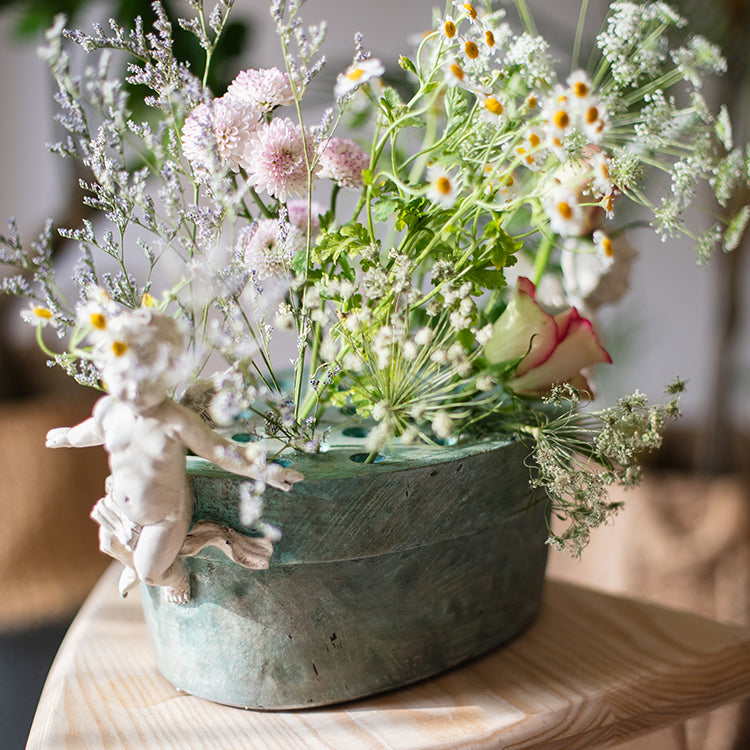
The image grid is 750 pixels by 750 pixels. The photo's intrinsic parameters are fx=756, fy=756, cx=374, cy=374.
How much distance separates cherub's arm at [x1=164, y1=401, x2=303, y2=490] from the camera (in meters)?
0.47

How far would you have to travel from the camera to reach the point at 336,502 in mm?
512

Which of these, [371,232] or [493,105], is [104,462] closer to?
[371,232]

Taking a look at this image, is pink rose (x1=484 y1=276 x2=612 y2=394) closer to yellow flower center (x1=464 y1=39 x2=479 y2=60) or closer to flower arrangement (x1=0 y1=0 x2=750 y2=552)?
flower arrangement (x1=0 y1=0 x2=750 y2=552)

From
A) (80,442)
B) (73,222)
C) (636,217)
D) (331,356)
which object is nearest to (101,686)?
(80,442)

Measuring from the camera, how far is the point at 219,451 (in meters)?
0.47

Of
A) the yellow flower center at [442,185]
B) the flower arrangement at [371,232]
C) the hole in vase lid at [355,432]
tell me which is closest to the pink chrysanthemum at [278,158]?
the flower arrangement at [371,232]

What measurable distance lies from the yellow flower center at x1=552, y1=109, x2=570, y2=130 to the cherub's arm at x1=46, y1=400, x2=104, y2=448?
1.08 feet

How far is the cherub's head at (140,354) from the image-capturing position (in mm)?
430

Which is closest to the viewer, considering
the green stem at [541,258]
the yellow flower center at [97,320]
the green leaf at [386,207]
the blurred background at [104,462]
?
the yellow flower center at [97,320]

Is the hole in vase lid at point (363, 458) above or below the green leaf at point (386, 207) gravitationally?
below

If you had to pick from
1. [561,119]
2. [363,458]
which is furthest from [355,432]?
[561,119]

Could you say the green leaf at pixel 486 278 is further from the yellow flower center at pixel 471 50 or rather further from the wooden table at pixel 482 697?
the wooden table at pixel 482 697

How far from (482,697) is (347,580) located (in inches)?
6.4

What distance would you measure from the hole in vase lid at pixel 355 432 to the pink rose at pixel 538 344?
12 cm
